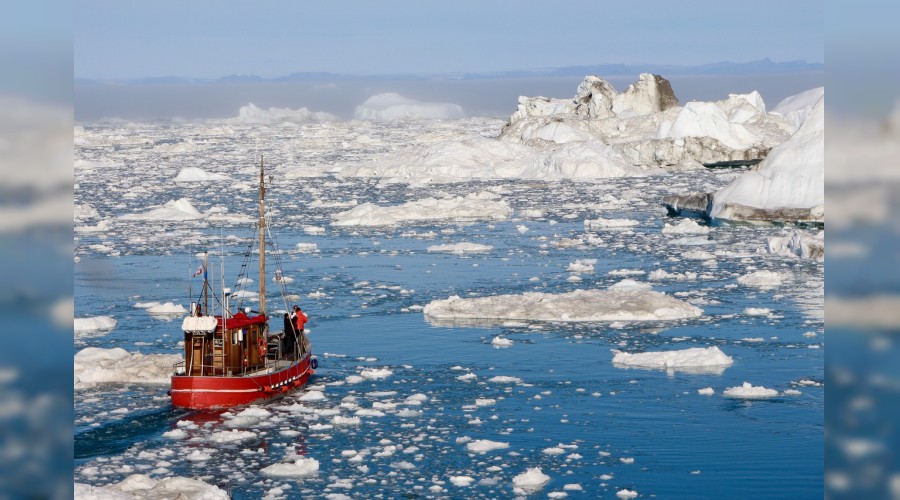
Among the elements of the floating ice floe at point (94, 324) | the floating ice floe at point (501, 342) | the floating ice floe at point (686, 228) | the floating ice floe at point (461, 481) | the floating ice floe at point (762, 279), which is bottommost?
the floating ice floe at point (461, 481)

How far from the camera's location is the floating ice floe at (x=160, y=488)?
12.6 meters

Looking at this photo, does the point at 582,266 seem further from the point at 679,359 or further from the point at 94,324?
the point at 94,324

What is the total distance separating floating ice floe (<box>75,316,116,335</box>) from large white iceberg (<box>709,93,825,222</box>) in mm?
22359

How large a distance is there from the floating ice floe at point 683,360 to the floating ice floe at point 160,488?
8.83 m

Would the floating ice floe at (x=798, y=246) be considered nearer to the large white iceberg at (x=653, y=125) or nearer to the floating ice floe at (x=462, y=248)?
the floating ice floe at (x=462, y=248)

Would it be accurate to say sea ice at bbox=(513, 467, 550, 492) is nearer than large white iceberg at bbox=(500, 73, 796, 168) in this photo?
Yes

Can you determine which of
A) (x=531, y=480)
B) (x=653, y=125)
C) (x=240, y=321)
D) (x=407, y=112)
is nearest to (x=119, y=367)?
(x=240, y=321)

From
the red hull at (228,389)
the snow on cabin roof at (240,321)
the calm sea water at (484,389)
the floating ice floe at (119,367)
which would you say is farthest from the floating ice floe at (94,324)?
the red hull at (228,389)

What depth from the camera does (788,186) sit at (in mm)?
38438

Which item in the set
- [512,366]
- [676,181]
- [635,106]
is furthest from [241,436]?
[635,106]

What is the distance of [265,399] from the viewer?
60.1ft

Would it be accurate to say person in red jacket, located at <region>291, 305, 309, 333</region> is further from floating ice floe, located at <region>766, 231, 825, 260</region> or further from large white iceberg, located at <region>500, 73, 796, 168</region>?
large white iceberg, located at <region>500, 73, 796, 168</region>

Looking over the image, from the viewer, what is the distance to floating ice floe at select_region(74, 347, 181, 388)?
1917cm

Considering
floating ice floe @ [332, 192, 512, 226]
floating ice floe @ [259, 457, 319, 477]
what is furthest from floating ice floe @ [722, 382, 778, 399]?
floating ice floe @ [332, 192, 512, 226]
